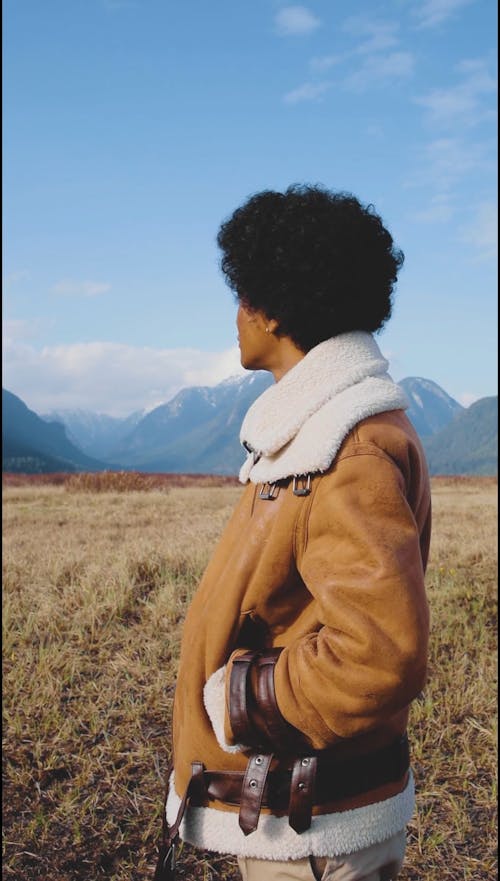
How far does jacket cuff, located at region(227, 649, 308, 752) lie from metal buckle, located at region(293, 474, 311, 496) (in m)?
0.35

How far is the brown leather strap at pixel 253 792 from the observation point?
4.74ft

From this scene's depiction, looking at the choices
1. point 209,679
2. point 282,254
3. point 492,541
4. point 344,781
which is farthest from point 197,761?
point 492,541

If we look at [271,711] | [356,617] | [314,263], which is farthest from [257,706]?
[314,263]

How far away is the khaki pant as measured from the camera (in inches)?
59.1

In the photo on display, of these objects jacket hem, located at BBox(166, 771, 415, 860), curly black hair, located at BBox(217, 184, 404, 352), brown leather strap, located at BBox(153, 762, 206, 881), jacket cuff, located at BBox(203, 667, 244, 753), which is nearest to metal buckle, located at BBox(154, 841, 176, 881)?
brown leather strap, located at BBox(153, 762, 206, 881)

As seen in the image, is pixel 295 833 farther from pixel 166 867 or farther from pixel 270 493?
pixel 270 493

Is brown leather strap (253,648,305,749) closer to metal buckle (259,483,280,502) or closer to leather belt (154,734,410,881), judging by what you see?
leather belt (154,734,410,881)

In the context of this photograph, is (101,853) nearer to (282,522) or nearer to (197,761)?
(197,761)

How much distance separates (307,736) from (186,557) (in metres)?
4.76

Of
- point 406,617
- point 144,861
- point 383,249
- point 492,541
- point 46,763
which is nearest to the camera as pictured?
point 406,617

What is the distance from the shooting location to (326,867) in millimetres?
1501

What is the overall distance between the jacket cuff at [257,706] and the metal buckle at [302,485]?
350 mm

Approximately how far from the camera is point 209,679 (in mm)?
1557

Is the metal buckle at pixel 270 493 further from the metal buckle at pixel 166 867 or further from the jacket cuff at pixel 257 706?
the metal buckle at pixel 166 867
